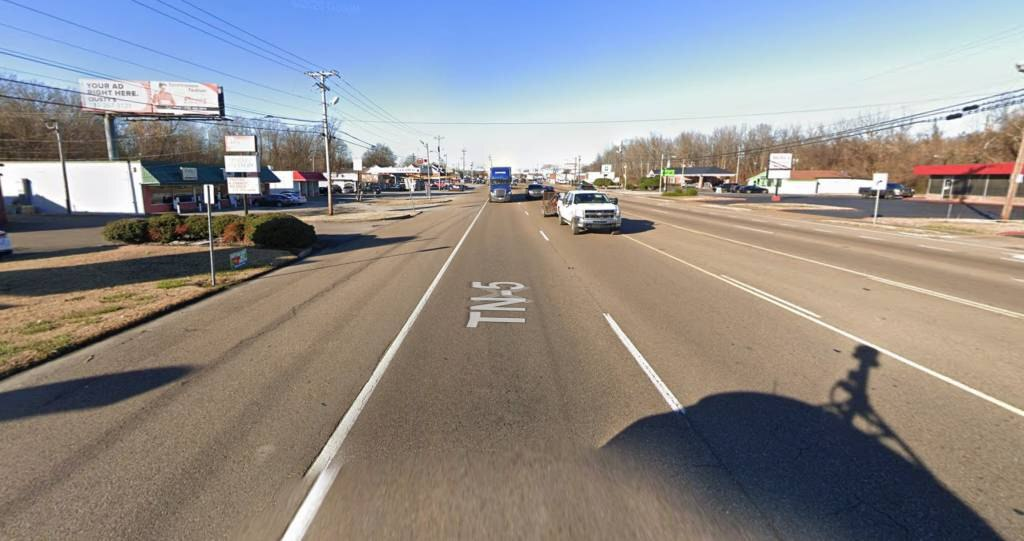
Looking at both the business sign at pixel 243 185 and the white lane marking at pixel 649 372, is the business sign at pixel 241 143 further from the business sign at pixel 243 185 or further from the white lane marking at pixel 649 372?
the white lane marking at pixel 649 372

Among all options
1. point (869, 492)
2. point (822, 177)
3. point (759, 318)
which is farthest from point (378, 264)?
point (822, 177)

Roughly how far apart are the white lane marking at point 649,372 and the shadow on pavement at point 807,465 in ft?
0.46

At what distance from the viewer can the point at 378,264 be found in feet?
41.2

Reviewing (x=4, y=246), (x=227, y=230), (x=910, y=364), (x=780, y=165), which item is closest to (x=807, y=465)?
(x=910, y=364)

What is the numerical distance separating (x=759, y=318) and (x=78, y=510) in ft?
25.8

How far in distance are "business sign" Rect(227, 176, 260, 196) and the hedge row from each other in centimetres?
281

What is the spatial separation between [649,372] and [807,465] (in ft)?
5.96

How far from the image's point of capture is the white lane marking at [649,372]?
4230mm

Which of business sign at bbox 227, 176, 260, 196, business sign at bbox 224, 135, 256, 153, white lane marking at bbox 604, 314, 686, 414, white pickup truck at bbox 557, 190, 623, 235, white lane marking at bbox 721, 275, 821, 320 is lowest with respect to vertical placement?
white lane marking at bbox 604, 314, 686, 414

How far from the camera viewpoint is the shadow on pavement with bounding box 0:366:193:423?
430 cm

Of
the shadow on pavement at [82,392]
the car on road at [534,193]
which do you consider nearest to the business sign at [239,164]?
the shadow on pavement at [82,392]

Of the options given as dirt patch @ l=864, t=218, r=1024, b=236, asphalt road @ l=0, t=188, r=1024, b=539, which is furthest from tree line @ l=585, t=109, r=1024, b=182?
asphalt road @ l=0, t=188, r=1024, b=539

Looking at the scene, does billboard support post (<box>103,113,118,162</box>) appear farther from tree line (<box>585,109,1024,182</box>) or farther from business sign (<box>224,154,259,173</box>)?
tree line (<box>585,109,1024,182</box>)

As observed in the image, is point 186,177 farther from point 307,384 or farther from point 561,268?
point 307,384
